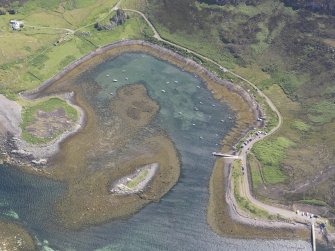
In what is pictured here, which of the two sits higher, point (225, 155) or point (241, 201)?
point (225, 155)

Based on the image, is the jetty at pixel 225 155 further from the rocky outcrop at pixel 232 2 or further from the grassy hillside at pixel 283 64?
the rocky outcrop at pixel 232 2

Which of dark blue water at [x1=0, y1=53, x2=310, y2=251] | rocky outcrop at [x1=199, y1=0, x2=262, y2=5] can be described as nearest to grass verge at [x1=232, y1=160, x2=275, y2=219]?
dark blue water at [x1=0, y1=53, x2=310, y2=251]

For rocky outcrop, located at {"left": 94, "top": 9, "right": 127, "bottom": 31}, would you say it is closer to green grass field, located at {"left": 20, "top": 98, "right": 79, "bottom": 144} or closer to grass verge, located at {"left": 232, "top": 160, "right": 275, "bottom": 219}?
green grass field, located at {"left": 20, "top": 98, "right": 79, "bottom": 144}

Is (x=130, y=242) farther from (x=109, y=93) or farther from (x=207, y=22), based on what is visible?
(x=207, y=22)

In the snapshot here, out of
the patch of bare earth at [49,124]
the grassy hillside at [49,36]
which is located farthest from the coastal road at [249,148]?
the patch of bare earth at [49,124]

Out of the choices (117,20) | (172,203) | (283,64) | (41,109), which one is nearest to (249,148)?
(172,203)

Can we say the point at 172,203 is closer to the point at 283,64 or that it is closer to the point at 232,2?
the point at 283,64
